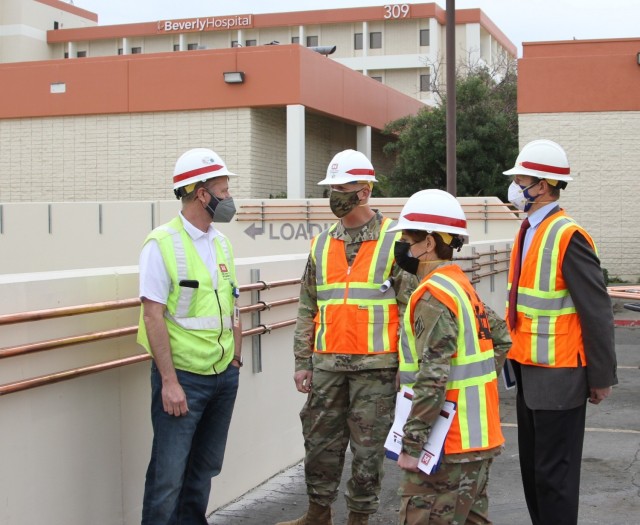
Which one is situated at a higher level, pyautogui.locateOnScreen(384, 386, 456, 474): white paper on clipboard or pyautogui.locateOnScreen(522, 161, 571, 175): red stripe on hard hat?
pyautogui.locateOnScreen(522, 161, 571, 175): red stripe on hard hat

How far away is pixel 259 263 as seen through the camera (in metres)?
6.71

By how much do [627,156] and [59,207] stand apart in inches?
551

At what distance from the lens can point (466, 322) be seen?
13.1 ft

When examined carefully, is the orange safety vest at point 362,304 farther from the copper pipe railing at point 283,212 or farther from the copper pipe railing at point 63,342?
the copper pipe railing at point 283,212

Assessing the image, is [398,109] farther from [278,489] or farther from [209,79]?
[278,489]

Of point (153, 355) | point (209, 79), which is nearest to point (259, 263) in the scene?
point (153, 355)

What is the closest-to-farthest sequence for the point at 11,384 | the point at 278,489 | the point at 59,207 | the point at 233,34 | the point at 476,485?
the point at 476,485 < the point at 11,384 < the point at 278,489 < the point at 59,207 < the point at 233,34

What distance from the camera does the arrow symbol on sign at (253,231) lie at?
2097 cm

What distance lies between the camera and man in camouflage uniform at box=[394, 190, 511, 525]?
12.8 ft

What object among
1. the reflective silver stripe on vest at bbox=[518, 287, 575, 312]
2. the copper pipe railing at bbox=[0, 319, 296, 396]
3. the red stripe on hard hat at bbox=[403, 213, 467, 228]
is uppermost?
the red stripe on hard hat at bbox=[403, 213, 467, 228]

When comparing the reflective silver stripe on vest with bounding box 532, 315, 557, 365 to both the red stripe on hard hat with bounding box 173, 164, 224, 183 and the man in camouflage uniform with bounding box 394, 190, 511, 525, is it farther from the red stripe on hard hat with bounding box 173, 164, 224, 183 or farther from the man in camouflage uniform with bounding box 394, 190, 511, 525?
the red stripe on hard hat with bounding box 173, 164, 224, 183

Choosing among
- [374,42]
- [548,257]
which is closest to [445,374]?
[548,257]

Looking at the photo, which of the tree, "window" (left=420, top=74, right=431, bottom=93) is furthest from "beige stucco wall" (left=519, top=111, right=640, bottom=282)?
"window" (left=420, top=74, right=431, bottom=93)

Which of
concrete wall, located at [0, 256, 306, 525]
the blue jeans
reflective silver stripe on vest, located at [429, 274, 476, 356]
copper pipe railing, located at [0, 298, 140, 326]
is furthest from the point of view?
the blue jeans
